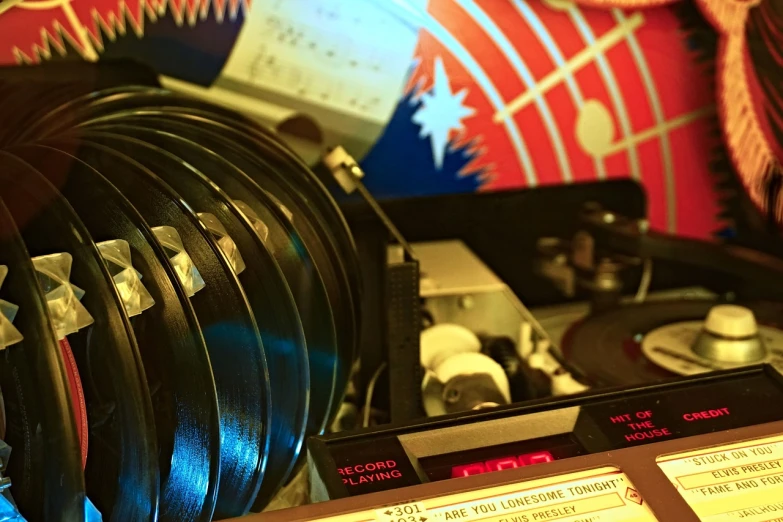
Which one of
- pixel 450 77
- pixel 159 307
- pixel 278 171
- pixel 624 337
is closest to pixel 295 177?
pixel 278 171

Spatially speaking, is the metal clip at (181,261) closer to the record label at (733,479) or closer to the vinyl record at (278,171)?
the vinyl record at (278,171)

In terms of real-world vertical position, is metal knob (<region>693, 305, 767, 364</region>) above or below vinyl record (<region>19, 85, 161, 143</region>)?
below

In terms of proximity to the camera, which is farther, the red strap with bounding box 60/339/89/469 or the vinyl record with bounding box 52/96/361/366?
the vinyl record with bounding box 52/96/361/366

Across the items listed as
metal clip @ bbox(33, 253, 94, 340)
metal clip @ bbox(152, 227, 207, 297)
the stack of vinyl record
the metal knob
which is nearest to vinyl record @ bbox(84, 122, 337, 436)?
the stack of vinyl record

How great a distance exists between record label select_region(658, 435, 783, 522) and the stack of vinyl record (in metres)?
0.33

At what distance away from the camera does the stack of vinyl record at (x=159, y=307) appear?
1.71 ft

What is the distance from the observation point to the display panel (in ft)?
2.05

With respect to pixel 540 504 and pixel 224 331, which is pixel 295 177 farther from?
pixel 540 504

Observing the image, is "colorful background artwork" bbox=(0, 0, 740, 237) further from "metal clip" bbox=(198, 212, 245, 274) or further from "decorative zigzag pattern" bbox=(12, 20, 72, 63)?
"metal clip" bbox=(198, 212, 245, 274)

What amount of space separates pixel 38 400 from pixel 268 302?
9.9 inches

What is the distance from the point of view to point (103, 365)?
0.55 m

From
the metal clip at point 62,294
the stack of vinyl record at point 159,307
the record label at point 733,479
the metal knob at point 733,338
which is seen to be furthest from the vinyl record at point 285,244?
the metal knob at point 733,338

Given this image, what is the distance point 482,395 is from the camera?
2.76 feet

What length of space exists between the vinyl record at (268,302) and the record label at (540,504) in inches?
7.6
